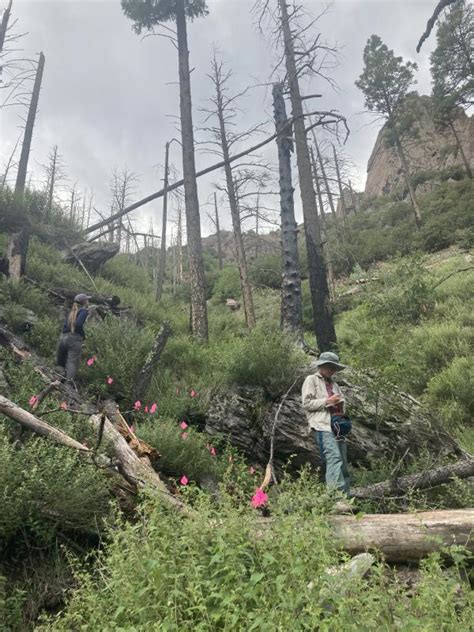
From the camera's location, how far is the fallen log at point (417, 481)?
175 inches

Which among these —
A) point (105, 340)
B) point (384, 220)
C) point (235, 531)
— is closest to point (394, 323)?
point (105, 340)

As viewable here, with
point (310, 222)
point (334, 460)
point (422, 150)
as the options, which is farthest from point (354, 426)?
point (422, 150)

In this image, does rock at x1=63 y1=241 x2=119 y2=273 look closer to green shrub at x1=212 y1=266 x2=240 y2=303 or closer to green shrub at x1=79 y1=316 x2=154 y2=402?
green shrub at x1=79 y1=316 x2=154 y2=402

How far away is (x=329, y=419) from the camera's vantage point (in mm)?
4859

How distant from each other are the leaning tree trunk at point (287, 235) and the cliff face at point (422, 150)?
2230 centimetres

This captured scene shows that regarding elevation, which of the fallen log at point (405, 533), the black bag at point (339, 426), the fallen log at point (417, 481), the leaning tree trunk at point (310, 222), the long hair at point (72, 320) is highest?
the leaning tree trunk at point (310, 222)

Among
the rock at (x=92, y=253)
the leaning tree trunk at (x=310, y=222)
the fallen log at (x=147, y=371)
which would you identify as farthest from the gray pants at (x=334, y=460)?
the rock at (x=92, y=253)

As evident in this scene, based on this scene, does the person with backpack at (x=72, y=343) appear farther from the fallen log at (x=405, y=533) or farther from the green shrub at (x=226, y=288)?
the green shrub at (x=226, y=288)

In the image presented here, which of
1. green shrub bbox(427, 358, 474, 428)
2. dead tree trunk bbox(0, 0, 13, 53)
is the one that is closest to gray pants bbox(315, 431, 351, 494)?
green shrub bbox(427, 358, 474, 428)

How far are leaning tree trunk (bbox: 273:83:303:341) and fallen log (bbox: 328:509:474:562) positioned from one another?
5.76m

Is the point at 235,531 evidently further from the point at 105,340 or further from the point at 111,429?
the point at 105,340

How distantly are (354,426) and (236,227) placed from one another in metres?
12.5

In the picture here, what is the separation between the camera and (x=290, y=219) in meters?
10.4

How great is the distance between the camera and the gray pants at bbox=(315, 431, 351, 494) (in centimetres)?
439
